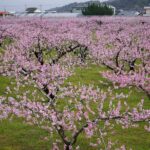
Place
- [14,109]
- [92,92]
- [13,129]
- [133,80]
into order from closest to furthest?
[14,109] < [92,92] < [13,129] < [133,80]

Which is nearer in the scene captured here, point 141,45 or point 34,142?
point 34,142

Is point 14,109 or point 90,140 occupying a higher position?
point 14,109

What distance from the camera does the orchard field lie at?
10773 mm

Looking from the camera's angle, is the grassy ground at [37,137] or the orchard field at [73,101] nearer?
the orchard field at [73,101]

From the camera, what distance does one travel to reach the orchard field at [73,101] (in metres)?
10.8

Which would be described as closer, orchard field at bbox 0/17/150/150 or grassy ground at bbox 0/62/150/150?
orchard field at bbox 0/17/150/150

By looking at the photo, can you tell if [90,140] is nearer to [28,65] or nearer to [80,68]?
[28,65]

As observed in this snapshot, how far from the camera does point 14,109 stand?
417 inches

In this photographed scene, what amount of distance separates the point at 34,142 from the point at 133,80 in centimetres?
519

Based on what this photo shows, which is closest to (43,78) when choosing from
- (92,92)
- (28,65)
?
(92,92)

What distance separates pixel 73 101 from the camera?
17516 millimetres

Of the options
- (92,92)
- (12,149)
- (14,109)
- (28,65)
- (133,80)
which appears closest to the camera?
(14,109)

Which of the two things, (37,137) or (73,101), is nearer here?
(37,137)

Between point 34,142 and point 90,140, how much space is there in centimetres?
178
